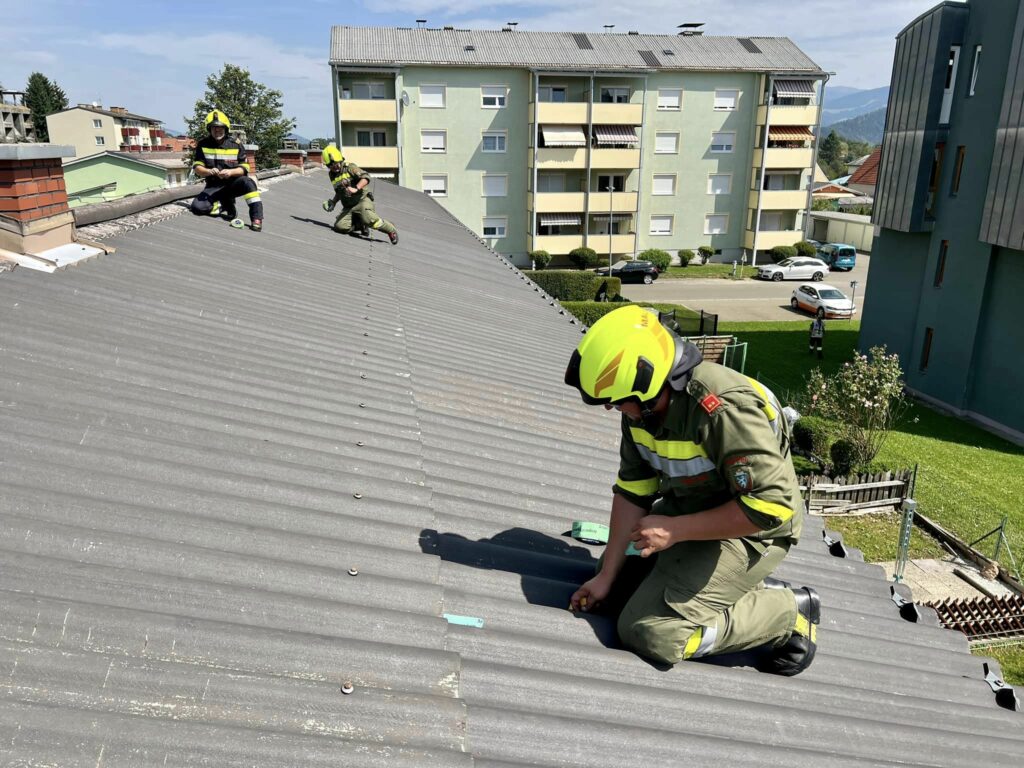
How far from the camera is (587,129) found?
41.9m

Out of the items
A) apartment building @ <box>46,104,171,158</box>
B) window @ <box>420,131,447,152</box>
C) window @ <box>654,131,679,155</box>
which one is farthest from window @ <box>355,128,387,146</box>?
apartment building @ <box>46,104,171,158</box>

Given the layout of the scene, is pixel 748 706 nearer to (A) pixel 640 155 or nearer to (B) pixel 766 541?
(B) pixel 766 541

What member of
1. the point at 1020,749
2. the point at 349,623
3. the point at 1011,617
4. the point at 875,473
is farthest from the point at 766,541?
the point at 875,473

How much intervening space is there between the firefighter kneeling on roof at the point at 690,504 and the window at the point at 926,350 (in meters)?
22.2

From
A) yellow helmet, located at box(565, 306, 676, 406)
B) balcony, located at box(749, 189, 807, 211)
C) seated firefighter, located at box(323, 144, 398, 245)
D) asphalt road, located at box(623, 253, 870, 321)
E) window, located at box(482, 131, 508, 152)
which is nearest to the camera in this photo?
yellow helmet, located at box(565, 306, 676, 406)

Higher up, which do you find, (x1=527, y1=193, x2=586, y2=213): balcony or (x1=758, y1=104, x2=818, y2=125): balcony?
(x1=758, y1=104, x2=818, y2=125): balcony

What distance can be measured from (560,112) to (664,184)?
7991mm

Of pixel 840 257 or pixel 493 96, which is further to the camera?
pixel 840 257

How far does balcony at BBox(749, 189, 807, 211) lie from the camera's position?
44.7m

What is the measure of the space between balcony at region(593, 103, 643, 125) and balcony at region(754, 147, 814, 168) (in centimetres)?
794

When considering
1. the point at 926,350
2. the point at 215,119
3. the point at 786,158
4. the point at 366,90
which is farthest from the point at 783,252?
the point at 215,119

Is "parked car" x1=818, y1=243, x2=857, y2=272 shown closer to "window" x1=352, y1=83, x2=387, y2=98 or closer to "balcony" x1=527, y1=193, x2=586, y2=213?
"balcony" x1=527, y1=193, x2=586, y2=213

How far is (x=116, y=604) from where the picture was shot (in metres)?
2.41

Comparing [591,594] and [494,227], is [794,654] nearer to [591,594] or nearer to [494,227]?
[591,594]
